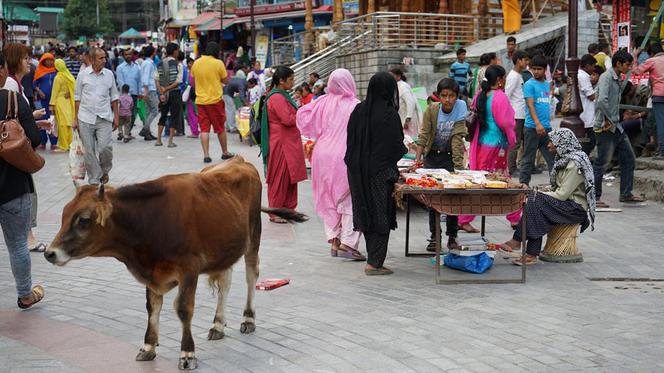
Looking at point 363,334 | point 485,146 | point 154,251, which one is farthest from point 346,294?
point 485,146

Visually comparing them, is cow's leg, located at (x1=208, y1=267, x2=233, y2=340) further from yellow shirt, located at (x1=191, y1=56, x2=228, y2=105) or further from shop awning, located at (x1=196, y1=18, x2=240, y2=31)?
shop awning, located at (x1=196, y1=18, x2=240, y2=31)

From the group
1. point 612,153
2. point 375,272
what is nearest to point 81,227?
point 375,272

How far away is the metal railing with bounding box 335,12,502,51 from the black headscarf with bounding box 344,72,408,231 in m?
17.0

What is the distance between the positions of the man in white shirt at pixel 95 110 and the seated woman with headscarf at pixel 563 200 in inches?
237

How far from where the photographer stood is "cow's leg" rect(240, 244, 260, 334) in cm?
628

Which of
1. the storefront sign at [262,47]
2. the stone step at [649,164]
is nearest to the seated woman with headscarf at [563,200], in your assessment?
the stone step at [649,164]

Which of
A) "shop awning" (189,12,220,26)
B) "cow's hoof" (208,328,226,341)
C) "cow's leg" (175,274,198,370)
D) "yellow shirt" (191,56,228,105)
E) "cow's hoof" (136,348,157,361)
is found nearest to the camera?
"cow's leg" (175,274,198,370)

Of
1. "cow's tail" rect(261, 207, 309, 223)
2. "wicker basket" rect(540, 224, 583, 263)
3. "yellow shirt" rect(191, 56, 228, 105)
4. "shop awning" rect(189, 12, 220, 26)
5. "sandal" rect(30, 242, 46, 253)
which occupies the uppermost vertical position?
"shop awning" rect(189, 12, 220, 26)

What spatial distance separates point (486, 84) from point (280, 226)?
2907 mm

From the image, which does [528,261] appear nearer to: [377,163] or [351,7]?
[377,163]

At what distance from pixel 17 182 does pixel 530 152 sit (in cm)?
662

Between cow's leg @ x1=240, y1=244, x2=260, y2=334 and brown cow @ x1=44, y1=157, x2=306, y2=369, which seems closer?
brown cow @ x1=44, y1=157, x2=306, y2=369

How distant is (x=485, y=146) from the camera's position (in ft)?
32.5

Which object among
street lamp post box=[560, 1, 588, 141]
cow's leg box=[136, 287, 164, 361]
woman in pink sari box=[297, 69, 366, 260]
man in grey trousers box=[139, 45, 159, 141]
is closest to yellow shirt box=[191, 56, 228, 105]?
man in grey trousers box=[139, 45, 159, 141]
